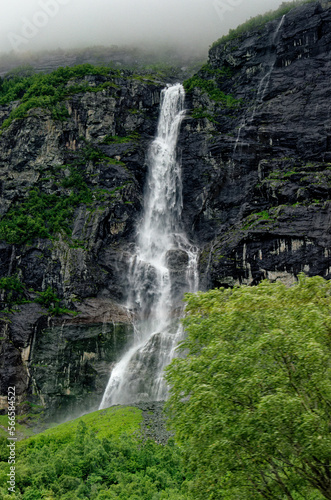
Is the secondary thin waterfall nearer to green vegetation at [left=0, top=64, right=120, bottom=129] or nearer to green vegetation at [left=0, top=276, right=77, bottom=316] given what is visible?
green vegetation at [left=0, top=276, right=77, bottom=316]

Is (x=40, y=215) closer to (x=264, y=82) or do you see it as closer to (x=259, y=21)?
(x=264, y=82)

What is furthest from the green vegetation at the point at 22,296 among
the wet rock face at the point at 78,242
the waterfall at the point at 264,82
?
the waterfall at the point at 264,82

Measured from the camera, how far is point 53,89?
82.8m

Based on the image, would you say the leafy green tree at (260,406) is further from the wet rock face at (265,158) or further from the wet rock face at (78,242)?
the wet rock face at (78,242)

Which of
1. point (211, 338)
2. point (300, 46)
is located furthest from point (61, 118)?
point (211, 338)

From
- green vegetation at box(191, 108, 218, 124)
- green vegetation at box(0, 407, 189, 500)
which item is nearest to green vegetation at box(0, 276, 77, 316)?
green vegetation at box(0, 407, 189, 500)

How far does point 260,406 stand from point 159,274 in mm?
49925

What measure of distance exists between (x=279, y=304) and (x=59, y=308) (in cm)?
4673

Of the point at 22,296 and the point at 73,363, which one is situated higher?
the point at 22,296

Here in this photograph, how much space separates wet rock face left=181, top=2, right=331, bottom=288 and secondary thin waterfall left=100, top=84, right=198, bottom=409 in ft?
7.76

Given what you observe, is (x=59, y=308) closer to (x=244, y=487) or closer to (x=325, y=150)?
(x=325, y=150)

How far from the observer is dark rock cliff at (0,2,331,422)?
55875mm

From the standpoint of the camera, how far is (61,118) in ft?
256

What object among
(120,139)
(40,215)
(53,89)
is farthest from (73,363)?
(53,89)
